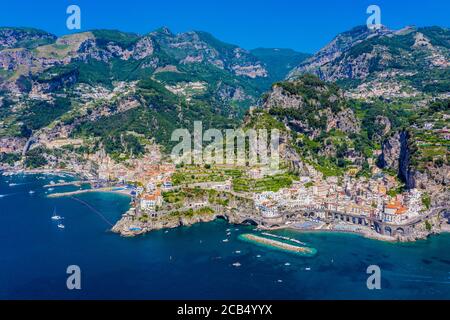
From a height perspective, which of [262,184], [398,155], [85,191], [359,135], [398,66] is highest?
[398,66]

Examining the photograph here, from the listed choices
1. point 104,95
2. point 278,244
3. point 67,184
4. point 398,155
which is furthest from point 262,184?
point 104,95

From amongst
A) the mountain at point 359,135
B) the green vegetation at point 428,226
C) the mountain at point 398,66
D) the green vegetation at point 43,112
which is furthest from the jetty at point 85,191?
the mountain at point 398,66

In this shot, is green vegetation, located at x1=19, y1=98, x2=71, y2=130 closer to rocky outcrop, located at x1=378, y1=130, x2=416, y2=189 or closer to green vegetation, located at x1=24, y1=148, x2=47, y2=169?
green vegetation, located at x1=24, y1=148, x2=47, y2=169

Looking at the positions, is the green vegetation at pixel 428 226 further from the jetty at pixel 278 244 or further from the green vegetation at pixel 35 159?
the green vegetation at pixel 35 159

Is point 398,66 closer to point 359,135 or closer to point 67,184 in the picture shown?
point 359,135

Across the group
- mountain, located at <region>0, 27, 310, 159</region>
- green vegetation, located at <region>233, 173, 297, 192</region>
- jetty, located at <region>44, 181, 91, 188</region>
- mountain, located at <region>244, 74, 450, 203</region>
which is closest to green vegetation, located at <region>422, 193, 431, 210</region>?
mountain, located at <region>244, 74, 450, 203</region>
